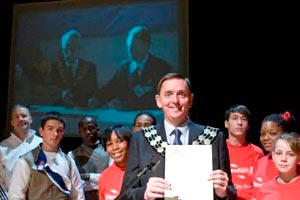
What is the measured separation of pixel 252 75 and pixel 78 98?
1.58 metres

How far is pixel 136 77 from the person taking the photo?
436 cm

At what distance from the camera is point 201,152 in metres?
1.50

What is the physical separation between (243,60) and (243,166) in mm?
1638

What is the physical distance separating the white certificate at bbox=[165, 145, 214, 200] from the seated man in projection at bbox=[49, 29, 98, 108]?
9.76ft

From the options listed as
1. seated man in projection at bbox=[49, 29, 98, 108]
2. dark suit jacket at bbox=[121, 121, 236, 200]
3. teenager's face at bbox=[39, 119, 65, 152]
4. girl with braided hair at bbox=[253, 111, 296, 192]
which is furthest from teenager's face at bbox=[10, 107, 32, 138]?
dark suit jacket at bbox=[121, 121, 236, 200]

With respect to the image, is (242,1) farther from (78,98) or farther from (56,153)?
(56,153)

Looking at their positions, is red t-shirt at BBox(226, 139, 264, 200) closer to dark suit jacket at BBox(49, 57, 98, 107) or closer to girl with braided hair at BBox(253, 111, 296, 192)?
girl with braided hair at BBox(253, 111, 296, 192)

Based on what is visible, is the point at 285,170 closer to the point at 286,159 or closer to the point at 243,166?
the point at 286,159

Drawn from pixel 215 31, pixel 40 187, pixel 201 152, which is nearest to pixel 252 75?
pixel 215 31

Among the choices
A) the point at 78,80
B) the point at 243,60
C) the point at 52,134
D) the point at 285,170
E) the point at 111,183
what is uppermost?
the point at 243,60

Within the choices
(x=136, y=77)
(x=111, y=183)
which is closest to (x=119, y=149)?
(x=111, y=183)

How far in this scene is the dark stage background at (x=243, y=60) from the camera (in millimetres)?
4004

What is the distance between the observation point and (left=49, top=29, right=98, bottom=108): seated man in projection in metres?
4.43

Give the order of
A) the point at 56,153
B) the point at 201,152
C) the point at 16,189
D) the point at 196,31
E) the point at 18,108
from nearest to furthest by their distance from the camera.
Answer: the point at 201,152 → the point at 16,189 → the point at 56,153 → the point at 18,108 → the point at 196,31
